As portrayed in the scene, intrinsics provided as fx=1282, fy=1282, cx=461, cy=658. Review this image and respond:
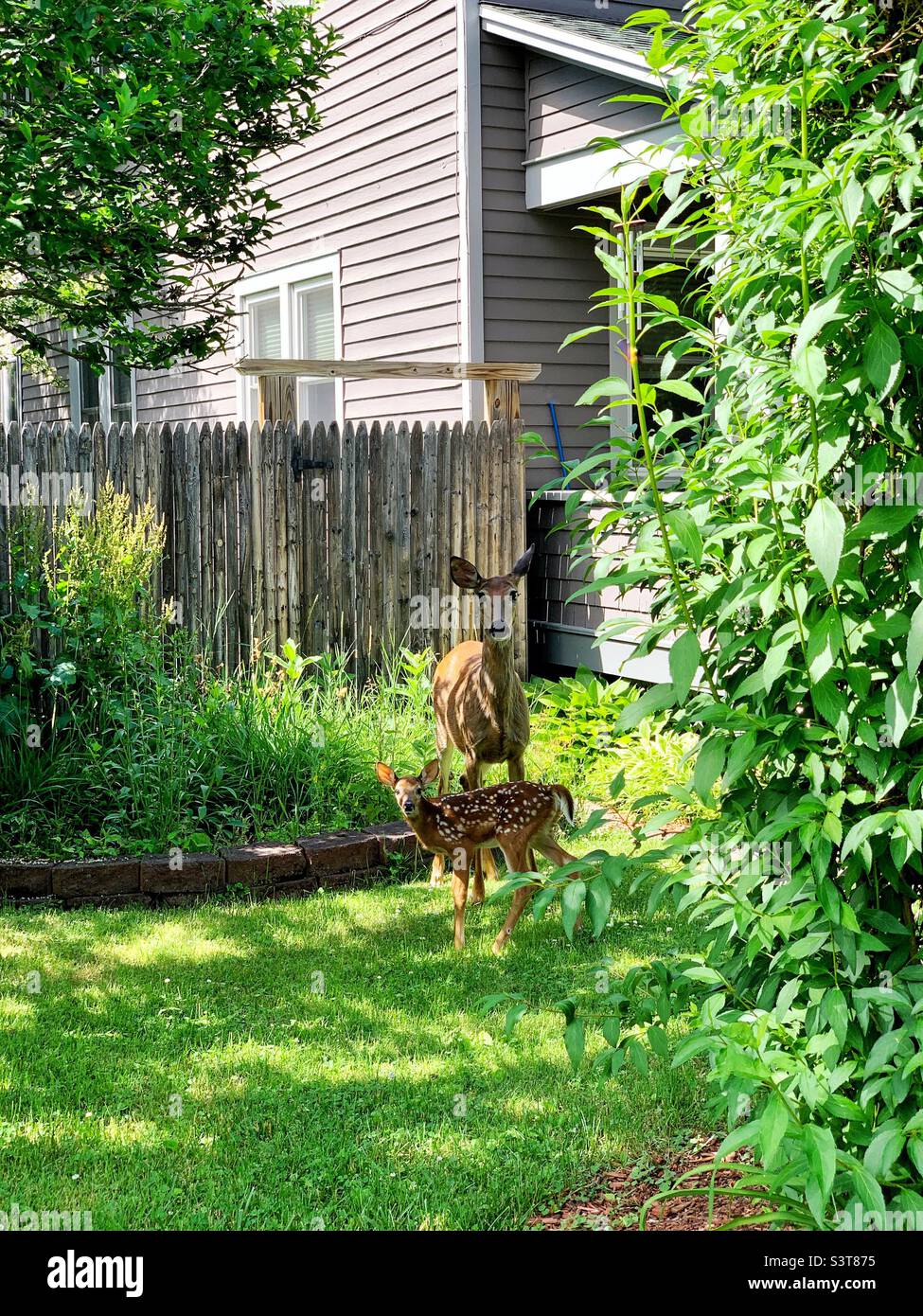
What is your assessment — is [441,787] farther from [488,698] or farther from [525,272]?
[525,272]

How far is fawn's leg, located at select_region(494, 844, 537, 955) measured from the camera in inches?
207

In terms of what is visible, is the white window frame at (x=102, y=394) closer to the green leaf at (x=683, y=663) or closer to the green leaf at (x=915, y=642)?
the green leaf at (x=683, y=663)

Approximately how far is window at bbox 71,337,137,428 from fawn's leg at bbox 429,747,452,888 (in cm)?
1135

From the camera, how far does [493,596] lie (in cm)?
584

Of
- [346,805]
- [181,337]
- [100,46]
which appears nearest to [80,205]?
[100,46]

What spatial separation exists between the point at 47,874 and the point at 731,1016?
4.24 m

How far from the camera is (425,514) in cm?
912

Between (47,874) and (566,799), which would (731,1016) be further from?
(47,874)

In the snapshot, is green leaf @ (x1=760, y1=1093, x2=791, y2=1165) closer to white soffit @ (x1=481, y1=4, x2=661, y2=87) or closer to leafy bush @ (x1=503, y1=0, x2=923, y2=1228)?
leafy bush @ (x1=503, y1=0, x2=923, y2=1228)

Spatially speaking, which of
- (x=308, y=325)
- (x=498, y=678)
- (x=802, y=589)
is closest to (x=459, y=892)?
(x=498, y=678)

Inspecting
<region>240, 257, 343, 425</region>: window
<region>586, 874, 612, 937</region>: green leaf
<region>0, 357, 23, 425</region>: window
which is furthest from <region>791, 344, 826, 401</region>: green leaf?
<region>0, 357, 23, 425</region>: window

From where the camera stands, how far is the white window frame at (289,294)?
41.5 ft

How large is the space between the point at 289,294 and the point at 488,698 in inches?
352

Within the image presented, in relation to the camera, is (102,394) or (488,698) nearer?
(488,698)
